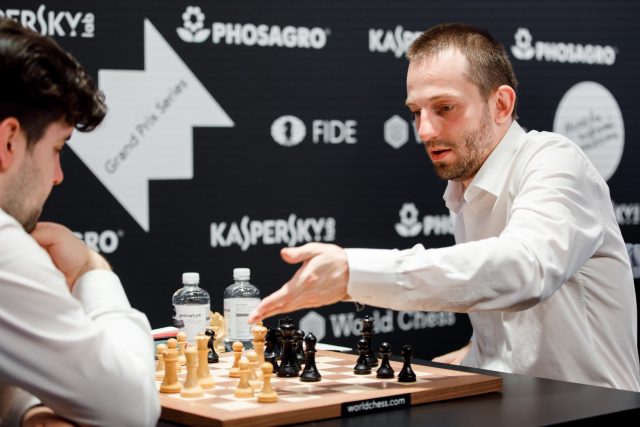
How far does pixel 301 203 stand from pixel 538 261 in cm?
198

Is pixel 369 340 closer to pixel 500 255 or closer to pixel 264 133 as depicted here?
pixel 500 255

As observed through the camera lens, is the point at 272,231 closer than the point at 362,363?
No

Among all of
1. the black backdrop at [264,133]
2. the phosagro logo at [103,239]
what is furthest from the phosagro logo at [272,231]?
the phosagro logo at [103,239]

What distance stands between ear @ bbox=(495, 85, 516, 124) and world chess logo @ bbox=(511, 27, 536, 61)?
1822 mm

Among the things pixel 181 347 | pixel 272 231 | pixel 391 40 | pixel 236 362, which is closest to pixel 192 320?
pixel 181 347

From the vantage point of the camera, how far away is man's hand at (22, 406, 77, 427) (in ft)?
4.39

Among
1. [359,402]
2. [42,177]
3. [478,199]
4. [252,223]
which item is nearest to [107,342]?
[42,177]

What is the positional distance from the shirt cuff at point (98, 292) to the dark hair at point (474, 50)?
4.58ft

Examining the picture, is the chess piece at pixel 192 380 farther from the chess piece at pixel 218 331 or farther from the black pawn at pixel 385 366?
the chess piece at pixel 218 331

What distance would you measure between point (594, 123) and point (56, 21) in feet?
8.89

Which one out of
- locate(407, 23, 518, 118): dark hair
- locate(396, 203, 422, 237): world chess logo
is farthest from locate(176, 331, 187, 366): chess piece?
locate(396, 203, 422, 237): world chess logo

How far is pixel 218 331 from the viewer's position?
2.44m

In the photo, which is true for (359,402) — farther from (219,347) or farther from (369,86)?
(369,86)

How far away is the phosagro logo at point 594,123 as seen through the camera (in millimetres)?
4520
